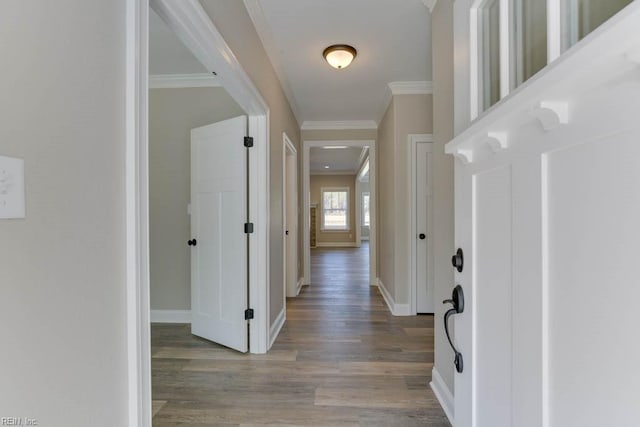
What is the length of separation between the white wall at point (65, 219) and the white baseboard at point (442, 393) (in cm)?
160

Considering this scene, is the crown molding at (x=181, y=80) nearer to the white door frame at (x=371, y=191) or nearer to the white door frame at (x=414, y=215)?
the white door frame at (x=371, y=191)

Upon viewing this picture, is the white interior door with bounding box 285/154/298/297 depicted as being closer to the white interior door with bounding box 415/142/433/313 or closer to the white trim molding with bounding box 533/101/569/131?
the white interior door with bounding box 415/142/433/313

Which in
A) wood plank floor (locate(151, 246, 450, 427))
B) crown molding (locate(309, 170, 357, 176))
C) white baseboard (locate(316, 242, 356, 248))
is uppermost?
crown molding (locate(309, 170, 357, 176))

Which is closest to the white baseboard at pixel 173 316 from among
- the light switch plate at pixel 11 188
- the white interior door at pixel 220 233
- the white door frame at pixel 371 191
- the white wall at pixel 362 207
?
the white interior door at pixel 220 233

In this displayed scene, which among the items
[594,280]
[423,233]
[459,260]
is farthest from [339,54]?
[594,280]

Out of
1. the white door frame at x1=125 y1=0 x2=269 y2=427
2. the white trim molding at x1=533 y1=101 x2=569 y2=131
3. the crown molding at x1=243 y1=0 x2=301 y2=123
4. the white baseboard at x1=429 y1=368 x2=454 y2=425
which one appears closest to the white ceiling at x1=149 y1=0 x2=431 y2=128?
the crown molding at x1=243 y1=0 x2=301 y2=123

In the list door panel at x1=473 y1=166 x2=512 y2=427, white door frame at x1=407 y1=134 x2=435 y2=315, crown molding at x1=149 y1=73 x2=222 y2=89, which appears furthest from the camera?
white door frame at x1=407 y1=134 x2=435 y2=315

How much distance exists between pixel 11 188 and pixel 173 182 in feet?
9.79

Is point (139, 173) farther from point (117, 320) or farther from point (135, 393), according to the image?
point (135, 393)

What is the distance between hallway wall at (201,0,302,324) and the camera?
1873 mm

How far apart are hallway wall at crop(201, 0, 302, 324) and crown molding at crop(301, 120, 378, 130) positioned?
84 cm

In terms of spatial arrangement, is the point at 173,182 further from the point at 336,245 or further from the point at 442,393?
the point at 336,245

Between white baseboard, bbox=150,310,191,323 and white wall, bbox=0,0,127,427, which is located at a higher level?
white wall, bbox=0,0,127,427

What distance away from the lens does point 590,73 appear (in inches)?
19.0
